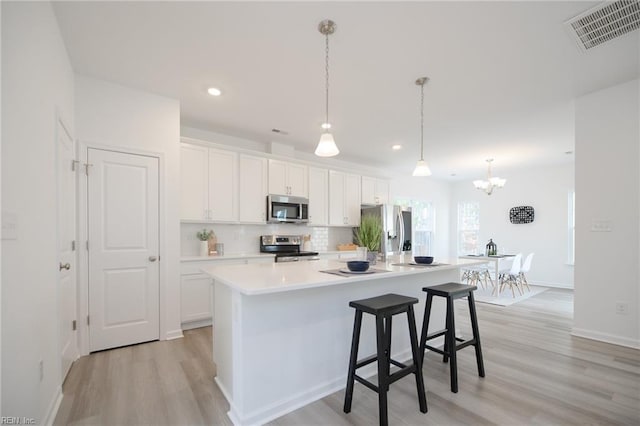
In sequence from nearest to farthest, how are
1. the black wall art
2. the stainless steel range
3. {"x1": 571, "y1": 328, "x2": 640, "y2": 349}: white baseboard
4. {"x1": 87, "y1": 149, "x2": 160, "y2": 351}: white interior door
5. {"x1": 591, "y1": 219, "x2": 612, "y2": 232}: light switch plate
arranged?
1. {"x1": 87, "y1": 149, "x2": 160, "y2": 351}: white interior door
2. {"x1": 571, "y1": 328, "x2": 640, "y2": 349}: white baseboard
3. {"x1": 591, "y1": 219, "x2": 612, "y2": 232}: light switch plate
4. the stainless steel range
5. the black wall art

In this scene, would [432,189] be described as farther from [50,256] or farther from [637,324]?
[50,256]

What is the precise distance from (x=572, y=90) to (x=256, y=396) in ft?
13.5

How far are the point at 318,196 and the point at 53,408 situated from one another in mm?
3971

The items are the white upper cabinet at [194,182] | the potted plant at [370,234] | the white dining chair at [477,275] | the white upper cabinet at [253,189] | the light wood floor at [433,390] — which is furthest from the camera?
the white dining chair at [477,275]

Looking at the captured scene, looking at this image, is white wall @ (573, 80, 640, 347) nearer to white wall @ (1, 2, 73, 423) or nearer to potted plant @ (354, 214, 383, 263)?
potted plant @ (354, 214, 383, 263)

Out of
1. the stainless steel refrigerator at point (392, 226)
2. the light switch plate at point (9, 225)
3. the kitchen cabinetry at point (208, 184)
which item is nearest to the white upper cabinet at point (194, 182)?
the kitchen cabinetry at point (208, 184)

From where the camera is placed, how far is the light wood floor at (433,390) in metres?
1.85

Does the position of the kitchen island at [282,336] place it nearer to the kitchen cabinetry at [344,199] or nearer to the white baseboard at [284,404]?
the white baseboard at [284,404]

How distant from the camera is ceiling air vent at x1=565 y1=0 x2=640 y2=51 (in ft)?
6.54

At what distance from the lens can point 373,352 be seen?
2449 millimetres

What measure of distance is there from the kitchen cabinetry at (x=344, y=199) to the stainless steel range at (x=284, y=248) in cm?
82

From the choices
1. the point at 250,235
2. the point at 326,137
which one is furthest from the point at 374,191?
the point at 326,137

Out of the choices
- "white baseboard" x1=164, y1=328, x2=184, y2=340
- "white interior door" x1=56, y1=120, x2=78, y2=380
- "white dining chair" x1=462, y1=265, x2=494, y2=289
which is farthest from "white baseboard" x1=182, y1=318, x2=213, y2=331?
"white dining chair" x1=462, y1=265, x2=494, y2=289

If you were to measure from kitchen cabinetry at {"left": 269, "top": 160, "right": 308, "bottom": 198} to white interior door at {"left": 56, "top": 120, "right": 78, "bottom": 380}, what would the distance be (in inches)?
94.4
